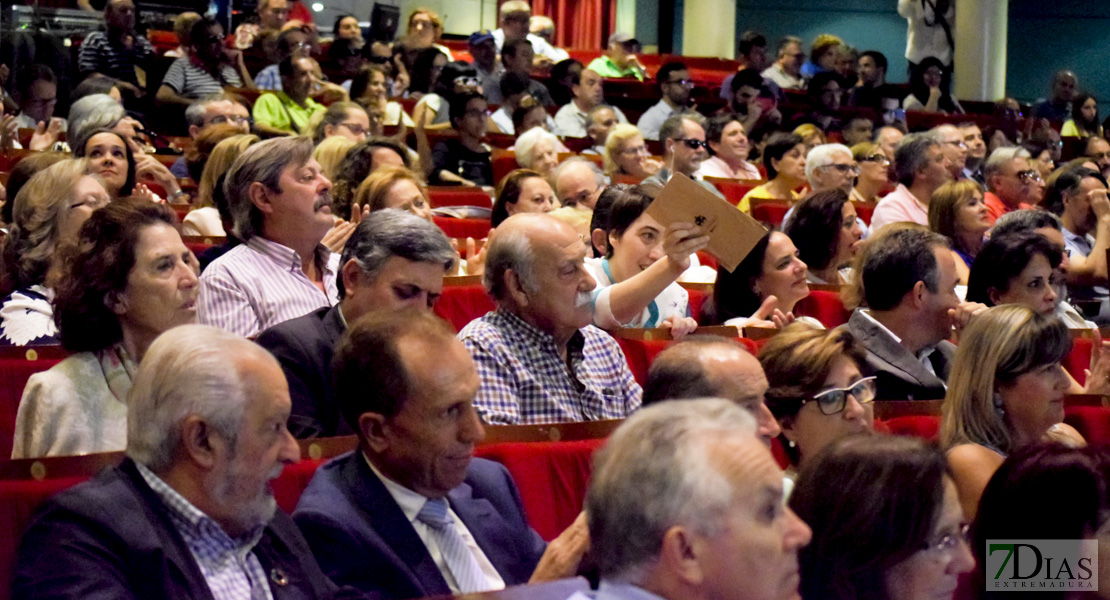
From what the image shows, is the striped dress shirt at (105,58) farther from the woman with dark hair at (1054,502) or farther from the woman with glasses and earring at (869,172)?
the woman with dark hair at (1054,502)

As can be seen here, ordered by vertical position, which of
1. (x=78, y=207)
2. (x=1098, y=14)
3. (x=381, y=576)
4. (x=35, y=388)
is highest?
(x=1098, y=14)

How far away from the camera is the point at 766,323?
3.11m

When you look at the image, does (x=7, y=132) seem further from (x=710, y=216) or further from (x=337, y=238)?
(x=710, y=216)

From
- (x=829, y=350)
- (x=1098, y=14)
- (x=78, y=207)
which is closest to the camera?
(x=829, y=350)

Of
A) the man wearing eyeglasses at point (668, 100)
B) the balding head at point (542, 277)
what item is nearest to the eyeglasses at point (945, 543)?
the balding head at point (542, 277)

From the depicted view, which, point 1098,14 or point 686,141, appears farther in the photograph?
point 1098,14

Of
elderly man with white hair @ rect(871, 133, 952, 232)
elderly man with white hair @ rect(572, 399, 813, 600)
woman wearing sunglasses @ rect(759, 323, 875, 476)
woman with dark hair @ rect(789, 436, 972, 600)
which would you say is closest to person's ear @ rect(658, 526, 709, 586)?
elderly man with white hair @ rect(572, 399, 813, 600)

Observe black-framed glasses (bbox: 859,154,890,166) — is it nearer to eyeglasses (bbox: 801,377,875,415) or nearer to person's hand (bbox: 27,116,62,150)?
person's hand (bbox: 27,116,62,150)

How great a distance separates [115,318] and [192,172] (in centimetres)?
224

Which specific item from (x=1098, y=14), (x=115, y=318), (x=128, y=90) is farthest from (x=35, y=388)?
(x=1098, y=14)

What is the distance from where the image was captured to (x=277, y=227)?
291 centimetres

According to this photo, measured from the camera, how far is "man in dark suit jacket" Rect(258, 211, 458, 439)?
2275 millimetres

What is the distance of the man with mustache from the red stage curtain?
11.2 m

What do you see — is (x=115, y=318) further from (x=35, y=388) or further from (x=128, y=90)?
(x=128, y=90)
